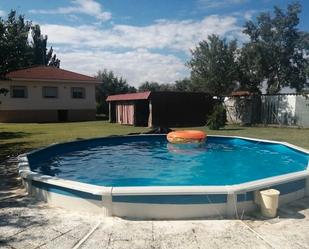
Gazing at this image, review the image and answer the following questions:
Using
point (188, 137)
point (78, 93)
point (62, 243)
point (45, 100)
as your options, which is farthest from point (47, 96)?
point (62, 243)

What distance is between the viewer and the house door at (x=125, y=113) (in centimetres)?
2959

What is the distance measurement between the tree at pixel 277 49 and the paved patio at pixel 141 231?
81.6ft

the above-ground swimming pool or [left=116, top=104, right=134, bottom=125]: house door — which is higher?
[left=116, top=104, right=134, bottom=125]: house door

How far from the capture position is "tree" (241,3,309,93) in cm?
2988

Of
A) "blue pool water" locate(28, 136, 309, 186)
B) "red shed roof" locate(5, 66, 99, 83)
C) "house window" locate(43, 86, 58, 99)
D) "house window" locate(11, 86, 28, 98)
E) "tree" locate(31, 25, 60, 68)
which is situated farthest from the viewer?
"tree" locate(31, 25, 60, 68)

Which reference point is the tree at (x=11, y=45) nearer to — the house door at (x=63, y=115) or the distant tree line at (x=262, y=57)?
the distant tree line at (x=262, y=57)

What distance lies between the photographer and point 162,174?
37.2ft

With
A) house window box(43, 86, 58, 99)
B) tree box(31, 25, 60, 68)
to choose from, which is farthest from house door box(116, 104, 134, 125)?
tree box(31, 25, 60, 68)

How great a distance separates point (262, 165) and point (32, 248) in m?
9.60

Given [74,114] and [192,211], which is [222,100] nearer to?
[74,114]

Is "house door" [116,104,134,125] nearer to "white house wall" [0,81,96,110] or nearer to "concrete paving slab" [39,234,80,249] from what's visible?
"white house wall" [0,81,96,110]

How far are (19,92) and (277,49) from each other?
84.1 ft

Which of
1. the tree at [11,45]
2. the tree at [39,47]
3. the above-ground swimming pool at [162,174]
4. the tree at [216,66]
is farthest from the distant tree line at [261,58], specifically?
the tree at [39,47]

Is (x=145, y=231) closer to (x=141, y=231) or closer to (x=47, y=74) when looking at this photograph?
(x=141, y=231)
